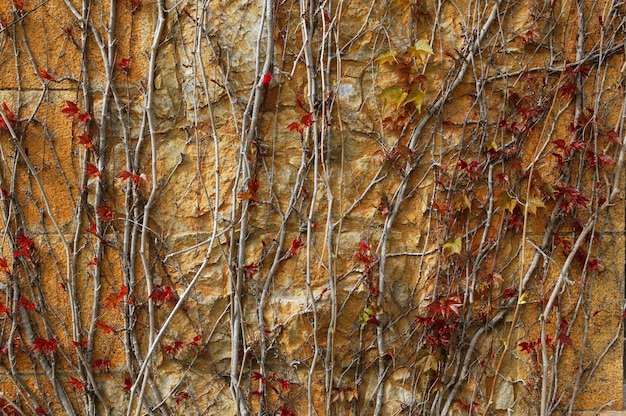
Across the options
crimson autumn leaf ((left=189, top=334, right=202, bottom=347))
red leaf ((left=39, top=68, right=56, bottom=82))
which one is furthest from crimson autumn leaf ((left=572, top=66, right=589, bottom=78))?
red leaf ((left=39, top=68, right=56, bottom=82))

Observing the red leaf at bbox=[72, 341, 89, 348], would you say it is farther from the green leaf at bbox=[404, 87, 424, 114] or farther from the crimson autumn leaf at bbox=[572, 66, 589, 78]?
→ the crimson autumn leaf at bbox=[572, 66, 589, 78]

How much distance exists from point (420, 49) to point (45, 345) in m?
1.94

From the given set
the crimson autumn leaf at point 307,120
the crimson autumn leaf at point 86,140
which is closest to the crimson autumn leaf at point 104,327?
the crimson autumn leaf at point 86,140

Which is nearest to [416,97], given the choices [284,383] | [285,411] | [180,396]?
[284,383]

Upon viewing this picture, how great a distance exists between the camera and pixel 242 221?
2.29 metres

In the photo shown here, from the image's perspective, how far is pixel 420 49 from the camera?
7.36 ft

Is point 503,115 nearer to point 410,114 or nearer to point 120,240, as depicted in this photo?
point 410,114

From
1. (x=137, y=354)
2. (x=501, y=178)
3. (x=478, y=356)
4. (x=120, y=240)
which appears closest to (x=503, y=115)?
(x=501, y=178)

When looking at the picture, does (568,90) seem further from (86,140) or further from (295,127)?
(86,140)

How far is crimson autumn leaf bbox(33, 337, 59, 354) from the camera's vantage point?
2.25 m

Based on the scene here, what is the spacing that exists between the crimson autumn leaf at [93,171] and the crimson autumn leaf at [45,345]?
2.29 feet

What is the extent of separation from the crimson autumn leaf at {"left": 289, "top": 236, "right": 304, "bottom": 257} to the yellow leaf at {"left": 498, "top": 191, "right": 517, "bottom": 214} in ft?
2.83

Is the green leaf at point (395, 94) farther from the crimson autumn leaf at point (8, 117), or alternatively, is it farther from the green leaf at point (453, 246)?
the crimson autumn leaf at point (8, 117)

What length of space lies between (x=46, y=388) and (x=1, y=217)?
74cm
